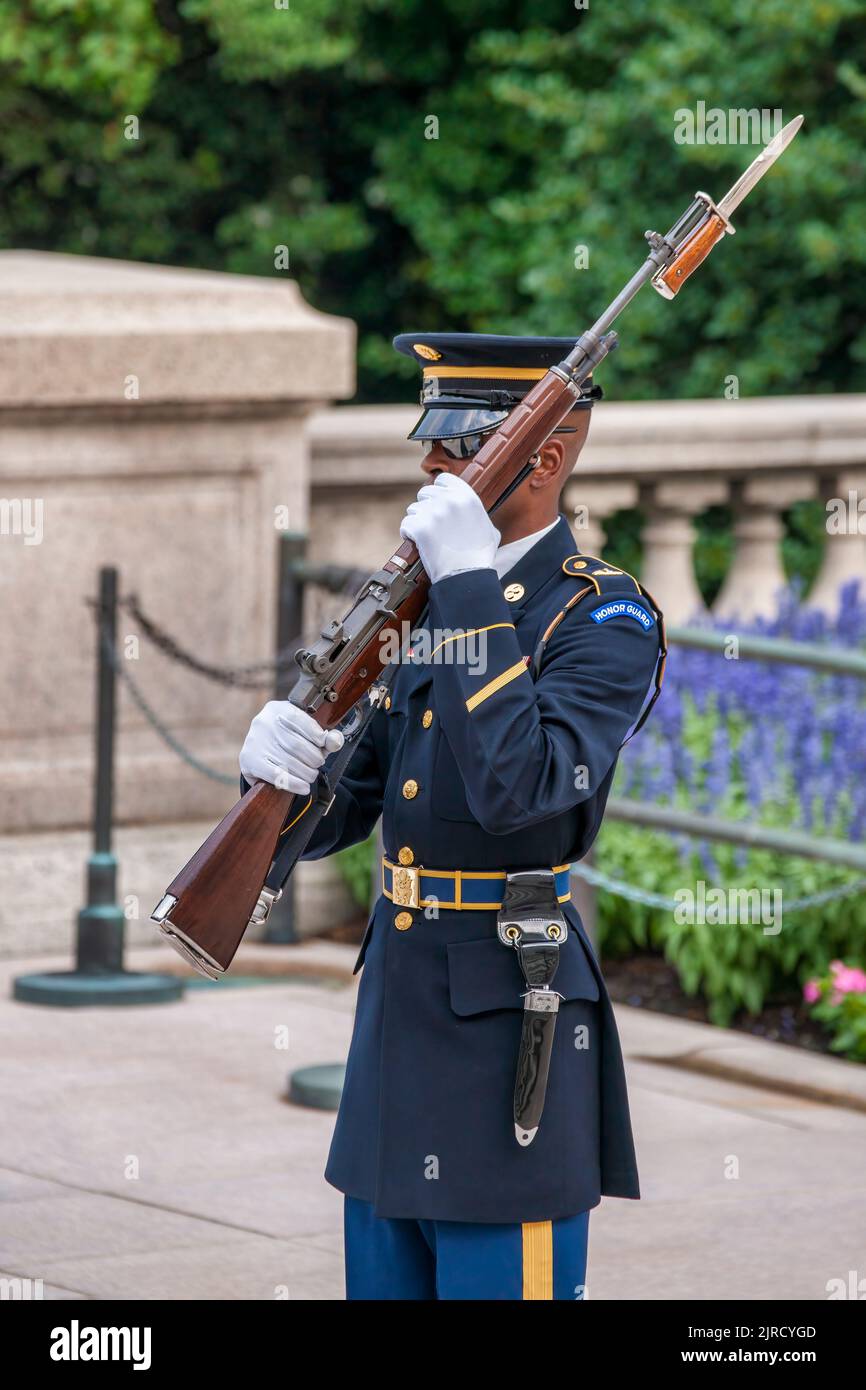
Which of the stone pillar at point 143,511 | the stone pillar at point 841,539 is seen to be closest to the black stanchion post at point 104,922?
the stone pillar at point 143,511

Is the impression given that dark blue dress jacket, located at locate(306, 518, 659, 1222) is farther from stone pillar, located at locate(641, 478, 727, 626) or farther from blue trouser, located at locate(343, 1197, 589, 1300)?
stone pillar, located at locate(641, 478, 727, 626)

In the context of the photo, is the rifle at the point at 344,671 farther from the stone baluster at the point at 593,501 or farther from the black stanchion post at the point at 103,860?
the stone baluster at the point at 593,501

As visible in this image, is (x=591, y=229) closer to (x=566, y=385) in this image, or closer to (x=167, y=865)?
(x=167, y=865)

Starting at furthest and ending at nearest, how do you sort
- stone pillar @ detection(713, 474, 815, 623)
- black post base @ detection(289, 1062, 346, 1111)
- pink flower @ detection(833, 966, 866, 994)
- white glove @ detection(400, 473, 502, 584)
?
1. stone pillar @ detection(713, 474, 815, 623)
2. pink flower @ detection(833, 966, 866, 994)
3. black post base @ detection(289, 1062, 346, 1111)
4. white glove @ detection(400, 473, 502, 584)

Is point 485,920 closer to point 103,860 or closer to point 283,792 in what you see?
point 283,792

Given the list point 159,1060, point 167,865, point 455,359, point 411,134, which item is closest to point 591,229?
point 411,134

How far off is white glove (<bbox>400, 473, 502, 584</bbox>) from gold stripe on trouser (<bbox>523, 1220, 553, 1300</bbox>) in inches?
34.0

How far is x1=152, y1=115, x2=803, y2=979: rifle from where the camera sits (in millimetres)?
3086

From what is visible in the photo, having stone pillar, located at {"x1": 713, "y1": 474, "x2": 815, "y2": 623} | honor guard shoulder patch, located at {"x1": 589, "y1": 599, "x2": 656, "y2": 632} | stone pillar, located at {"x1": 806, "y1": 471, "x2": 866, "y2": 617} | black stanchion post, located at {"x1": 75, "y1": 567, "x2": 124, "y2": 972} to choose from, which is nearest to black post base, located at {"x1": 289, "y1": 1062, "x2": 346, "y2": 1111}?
black stanchion post, located at {"x1": 75, "y1": 567, "x2": 124, "y2": 972}

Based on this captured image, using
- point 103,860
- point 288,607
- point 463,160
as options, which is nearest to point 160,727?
point 103,860

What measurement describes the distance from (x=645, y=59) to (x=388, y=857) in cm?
887

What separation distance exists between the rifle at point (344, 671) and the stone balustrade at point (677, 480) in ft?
14.5

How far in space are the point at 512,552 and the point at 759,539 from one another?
→ 5198 millimetres

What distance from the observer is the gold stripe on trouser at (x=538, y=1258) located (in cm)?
313
